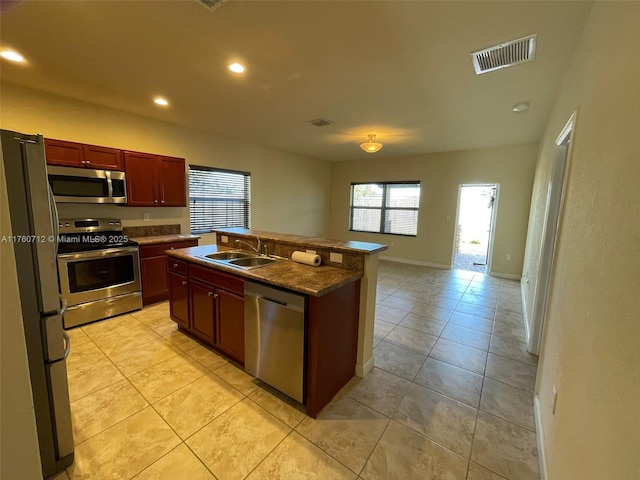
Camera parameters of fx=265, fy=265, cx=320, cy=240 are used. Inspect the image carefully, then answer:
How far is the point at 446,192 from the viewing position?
6.11 meters

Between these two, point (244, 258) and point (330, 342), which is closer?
point (330, 342)

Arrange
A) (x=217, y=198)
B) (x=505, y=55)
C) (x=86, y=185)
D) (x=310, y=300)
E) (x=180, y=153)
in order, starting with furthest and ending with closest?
1. (x=217, y=198)
2. (x=180, y=153)
3. (x=86, y=185)
4. (x=505, y=55)
5. (x=310, y=300)

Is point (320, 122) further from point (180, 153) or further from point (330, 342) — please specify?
point (330, 342)

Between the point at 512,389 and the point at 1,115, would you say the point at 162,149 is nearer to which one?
the point at 1,115

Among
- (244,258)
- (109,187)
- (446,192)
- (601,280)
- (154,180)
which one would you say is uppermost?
(446,192)

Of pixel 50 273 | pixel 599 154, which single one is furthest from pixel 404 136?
pixel 50 273

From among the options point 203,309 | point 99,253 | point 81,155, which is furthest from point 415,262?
point 81,155

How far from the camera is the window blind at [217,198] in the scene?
4732mm

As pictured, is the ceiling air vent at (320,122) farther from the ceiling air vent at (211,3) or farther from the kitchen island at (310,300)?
the ceiling air vent at (211,3)

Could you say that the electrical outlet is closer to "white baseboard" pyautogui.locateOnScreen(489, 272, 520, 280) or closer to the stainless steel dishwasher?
the stainless steel dishwasher

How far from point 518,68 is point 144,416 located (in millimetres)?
4060

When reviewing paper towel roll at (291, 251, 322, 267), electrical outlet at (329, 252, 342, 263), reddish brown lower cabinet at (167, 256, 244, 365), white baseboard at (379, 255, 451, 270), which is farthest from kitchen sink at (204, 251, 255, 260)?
white baseboard at (379, 255, 451, 270)

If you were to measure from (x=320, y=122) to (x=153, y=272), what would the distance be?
3.23m

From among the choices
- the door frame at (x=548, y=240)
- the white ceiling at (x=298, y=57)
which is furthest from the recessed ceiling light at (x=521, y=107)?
the door frame at (x=548, y=240)
